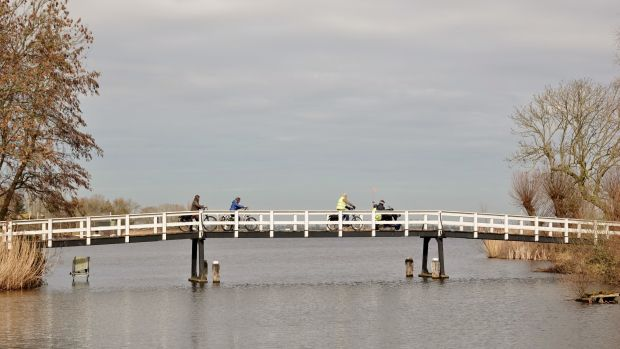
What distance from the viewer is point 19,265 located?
42.0 meters

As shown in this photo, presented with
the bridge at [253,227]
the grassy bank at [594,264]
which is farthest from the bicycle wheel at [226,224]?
the grassy bank at [594,264]

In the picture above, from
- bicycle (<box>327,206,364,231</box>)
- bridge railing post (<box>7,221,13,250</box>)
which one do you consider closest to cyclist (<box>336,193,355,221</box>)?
bicycle (<box>327,206,364,231</box>)

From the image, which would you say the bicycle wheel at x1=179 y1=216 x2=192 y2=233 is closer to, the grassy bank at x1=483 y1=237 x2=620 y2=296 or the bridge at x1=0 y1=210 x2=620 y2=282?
the bridge at x1=0 y1=210 x2=620 y2=282

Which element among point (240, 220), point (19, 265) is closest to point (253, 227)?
point (240, 220)

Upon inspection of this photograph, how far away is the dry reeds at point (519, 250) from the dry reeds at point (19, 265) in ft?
96.7

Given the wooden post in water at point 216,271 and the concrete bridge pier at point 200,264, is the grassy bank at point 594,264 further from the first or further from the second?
the concrete bridge pier at point 200,264

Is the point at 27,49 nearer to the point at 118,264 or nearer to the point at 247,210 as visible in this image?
the point at 247,210

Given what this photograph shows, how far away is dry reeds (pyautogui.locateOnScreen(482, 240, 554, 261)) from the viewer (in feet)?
198

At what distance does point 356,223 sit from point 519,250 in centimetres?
1939

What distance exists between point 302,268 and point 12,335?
37.3m

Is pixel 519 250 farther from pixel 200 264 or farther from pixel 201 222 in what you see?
pixel 201 222

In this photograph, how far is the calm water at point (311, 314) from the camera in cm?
2788

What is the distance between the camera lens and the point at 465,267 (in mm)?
61000

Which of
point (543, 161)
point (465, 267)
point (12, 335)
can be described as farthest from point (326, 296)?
point (543, 161)
